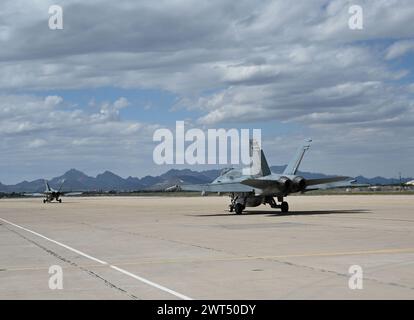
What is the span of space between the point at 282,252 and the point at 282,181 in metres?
20.2

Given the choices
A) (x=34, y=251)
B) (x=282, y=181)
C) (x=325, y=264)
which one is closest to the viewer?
(x=325, y=264)

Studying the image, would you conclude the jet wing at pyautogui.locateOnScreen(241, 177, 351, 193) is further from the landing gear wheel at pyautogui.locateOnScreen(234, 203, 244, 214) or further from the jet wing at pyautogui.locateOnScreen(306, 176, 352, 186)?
the landing gear wheel at pyautogui.locateOnScreen(234, 203, 244, 214)

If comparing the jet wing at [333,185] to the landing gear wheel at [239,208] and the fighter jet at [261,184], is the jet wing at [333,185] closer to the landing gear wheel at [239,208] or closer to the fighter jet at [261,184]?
the fighter jet at [261,184]

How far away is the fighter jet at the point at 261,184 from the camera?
3644 cm

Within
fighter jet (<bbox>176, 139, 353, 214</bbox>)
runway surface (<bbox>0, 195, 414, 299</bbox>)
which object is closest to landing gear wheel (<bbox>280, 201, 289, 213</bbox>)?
fighter jet (<bbox>176, 139, 353, 214</bbox>)

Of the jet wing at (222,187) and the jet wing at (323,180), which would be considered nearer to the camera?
the jet wing at (323,180)

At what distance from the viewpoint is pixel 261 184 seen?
1437 inches

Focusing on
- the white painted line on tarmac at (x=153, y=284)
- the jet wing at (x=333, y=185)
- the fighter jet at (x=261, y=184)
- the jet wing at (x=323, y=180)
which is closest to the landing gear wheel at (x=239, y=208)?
the fighter jet at (x=261, y=184)

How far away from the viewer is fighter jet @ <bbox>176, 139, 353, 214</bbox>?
1435 inches

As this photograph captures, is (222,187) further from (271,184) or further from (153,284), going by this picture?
(153,284)

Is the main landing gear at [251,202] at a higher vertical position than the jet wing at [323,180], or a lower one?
lower
